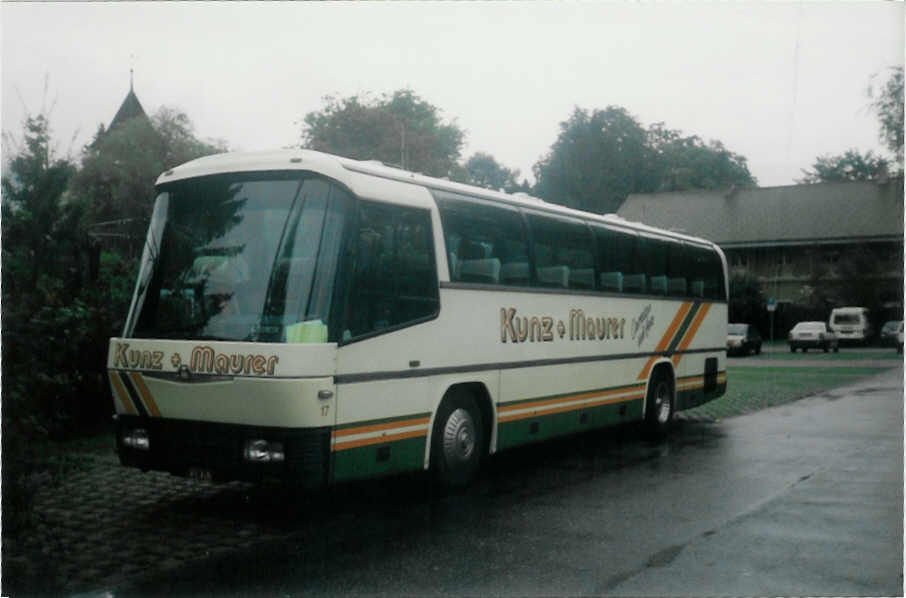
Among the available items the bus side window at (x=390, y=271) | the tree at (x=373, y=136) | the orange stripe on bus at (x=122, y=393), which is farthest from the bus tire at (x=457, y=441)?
the tree at (x=373, y=136)

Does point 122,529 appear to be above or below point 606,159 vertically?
below

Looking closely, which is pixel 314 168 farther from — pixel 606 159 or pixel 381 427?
pixel 606 159

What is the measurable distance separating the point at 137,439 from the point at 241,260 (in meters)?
1.73

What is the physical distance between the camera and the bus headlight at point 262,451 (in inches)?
288

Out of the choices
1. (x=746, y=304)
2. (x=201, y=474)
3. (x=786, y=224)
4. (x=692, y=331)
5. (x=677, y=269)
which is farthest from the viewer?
(x=786, y=224)

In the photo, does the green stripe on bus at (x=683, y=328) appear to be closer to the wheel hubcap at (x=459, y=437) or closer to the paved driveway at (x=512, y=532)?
the paved driveway at (x=512, y=532)

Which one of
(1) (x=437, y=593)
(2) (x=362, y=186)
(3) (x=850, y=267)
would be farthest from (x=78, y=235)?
(3) (x=850, y=267)

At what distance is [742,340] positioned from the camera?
44281 millimetres

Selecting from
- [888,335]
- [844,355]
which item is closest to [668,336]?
[888,335]

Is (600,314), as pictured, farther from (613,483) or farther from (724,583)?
(724,583)

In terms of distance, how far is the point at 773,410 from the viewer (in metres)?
18.1

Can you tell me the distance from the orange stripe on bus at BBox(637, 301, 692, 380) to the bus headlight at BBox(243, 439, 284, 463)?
23.7 ft

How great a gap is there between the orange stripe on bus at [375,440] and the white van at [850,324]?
26.3m

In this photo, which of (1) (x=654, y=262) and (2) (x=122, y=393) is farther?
(1) (x=654, y=262)
